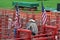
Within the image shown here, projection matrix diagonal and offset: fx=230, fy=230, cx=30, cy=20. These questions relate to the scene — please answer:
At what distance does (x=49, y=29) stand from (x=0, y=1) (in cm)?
2451

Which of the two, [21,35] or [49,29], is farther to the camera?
[49,29]

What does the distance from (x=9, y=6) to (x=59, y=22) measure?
774 inches

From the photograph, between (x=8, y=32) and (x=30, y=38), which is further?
(x=8, y=32)

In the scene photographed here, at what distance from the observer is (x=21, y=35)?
9.29 meters

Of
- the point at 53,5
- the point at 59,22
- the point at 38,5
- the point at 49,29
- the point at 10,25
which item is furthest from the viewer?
the point at 53,5

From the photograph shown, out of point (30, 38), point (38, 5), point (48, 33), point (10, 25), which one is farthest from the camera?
point (38, 5)

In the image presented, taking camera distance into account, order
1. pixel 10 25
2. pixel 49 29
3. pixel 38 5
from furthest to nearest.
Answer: pixel 38 5
pixel 10 25
pixel 49 29

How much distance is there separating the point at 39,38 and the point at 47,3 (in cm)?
2702

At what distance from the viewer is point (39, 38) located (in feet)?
27.3

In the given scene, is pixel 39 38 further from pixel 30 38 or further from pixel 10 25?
pixel 10 25

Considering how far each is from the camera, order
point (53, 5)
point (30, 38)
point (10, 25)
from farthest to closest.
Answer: point (53, 5) → point (10, 25) → point (30, 38)

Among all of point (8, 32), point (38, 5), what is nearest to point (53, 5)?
point (38, 5)

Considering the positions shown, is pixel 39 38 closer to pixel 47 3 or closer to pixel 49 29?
pixel 49 29

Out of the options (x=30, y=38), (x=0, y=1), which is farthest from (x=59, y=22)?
(x=0, y=1)
